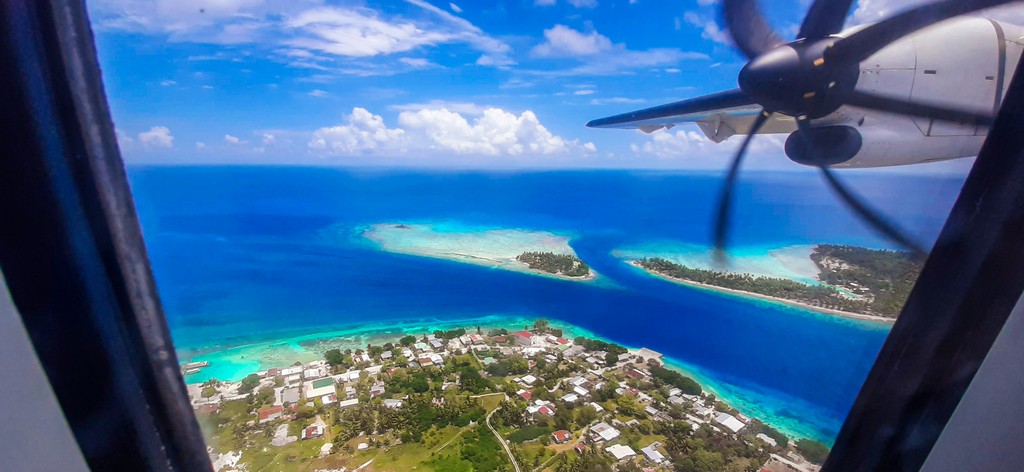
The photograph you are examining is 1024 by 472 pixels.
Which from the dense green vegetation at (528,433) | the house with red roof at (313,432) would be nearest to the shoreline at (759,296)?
the dense green vegetation at (528,433)

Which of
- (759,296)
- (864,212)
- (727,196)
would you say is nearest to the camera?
(864,212)

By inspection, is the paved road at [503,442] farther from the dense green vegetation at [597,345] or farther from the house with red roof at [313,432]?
the dense green vegetation at [597,345]

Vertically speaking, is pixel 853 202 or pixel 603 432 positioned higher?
pixel 853 202

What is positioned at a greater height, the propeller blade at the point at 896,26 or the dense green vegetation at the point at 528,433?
the propeller blade at the point at 896,26

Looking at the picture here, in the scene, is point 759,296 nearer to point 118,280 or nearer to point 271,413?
point 271,413

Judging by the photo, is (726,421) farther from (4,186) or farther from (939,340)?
(4,186)

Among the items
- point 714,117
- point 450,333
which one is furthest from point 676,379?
point 450,333

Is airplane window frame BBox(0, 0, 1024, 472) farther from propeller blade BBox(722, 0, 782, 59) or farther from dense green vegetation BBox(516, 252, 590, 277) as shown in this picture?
dense green vegetation BBox(516, 252, 590, 277)
